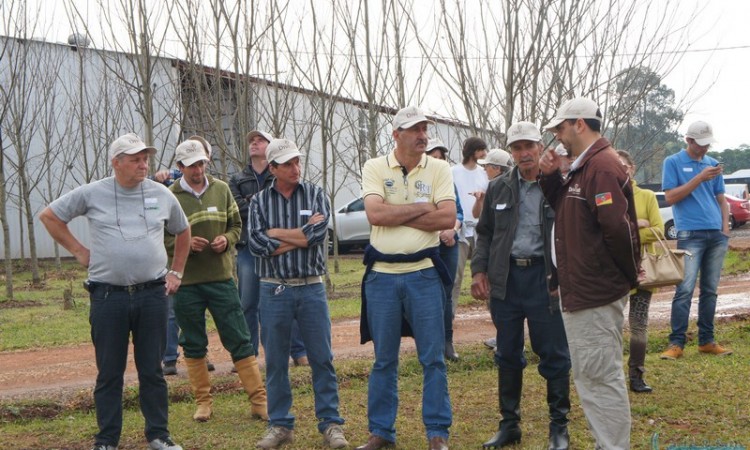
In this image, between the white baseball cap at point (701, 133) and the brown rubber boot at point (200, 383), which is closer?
the brown rubber boot at point (200, 383)

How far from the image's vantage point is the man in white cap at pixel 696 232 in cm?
855

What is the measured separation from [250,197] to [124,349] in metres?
2.51

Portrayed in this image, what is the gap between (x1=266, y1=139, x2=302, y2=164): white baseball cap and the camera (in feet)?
20.4

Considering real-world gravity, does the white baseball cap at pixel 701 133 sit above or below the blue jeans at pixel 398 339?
above

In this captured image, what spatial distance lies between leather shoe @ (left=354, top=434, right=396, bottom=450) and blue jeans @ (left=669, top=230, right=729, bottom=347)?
396cm

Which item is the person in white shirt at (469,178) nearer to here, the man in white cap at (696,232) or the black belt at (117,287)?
the man in white cap at (696,232)

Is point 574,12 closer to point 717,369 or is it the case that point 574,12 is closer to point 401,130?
point 717,369

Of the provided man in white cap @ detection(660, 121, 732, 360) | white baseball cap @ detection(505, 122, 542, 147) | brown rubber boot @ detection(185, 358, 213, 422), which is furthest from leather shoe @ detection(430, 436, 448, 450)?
man in white cap @ detection(660, 121, 732, 360)

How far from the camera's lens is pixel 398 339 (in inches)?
232

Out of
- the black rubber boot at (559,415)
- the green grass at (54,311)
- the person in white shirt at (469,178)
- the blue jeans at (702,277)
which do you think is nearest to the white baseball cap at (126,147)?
the black rubber boot at (559,415)

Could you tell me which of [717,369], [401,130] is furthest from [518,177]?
[717,369]

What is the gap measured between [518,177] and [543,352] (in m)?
1.17

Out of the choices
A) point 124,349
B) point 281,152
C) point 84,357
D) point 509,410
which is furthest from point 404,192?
point 84,357

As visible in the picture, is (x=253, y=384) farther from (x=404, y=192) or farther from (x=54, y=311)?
(x=54, y=311)
